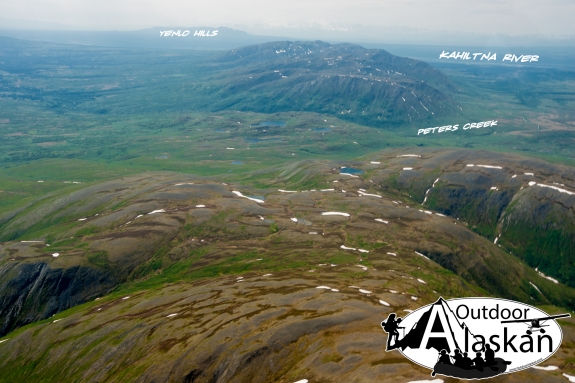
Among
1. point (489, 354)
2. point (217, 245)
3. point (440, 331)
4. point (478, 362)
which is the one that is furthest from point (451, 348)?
point (217, 245)

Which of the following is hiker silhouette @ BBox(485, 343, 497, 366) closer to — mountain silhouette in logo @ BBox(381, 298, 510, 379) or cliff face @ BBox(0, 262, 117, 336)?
mountain silhouette in logo @ BBox(381, 298, 510, 379)

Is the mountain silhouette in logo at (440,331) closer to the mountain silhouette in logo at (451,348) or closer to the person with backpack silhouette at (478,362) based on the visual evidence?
the mountain silhouette in logo at (451,348)

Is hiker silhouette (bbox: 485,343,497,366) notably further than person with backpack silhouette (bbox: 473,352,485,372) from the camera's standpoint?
No

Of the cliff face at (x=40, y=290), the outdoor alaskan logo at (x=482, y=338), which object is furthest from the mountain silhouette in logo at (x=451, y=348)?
the cliff face at (x=40, y=290)

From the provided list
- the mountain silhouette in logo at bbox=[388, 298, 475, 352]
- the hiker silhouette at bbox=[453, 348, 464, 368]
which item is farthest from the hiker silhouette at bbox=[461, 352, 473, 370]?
the mountain silhouette in logo at bbox=[388, 298, 475, 352]

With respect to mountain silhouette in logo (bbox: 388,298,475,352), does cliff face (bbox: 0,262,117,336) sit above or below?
below
